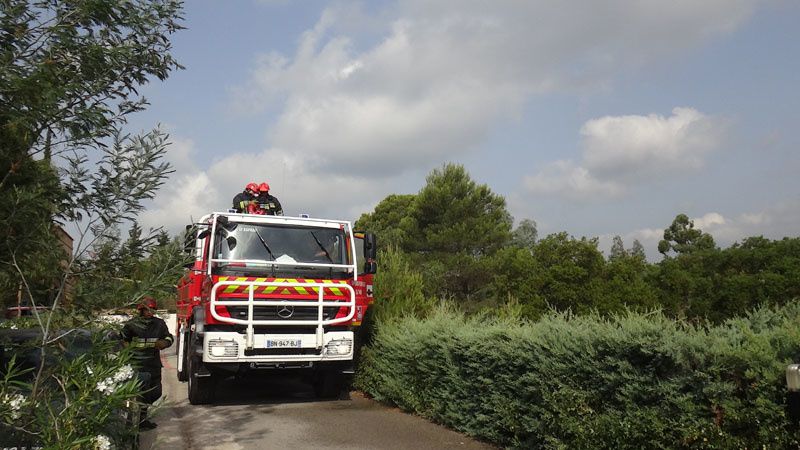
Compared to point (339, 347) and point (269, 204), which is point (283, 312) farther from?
point (269, 204)

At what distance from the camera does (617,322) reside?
19.0ft

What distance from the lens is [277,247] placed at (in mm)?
10086

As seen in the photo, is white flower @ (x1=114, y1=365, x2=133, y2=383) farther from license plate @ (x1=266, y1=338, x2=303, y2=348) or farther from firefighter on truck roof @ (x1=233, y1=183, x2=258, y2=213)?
firefighter on truck roof @ (x1=233, y1=183, x2=258, y2=213)

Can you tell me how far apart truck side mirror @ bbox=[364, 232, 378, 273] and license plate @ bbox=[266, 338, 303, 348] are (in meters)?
1.60

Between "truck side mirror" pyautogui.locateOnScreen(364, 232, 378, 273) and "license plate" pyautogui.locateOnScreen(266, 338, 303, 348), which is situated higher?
"truck side mirror" pyautogui.locateOnScreen(364, 232, 378, 273)

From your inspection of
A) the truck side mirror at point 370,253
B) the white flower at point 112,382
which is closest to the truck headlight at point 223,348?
the truck side mirror at point 370,253

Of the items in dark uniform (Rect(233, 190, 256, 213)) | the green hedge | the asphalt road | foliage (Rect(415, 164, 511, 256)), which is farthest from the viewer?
foliage (Rect(415, 164, 511, 256))

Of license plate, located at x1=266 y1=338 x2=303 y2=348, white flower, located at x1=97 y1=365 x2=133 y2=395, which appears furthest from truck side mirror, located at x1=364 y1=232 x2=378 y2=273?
white flower, located at x1=97 y1=365 x2=133 y2=395

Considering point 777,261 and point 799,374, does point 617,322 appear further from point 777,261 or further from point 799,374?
point 777,261

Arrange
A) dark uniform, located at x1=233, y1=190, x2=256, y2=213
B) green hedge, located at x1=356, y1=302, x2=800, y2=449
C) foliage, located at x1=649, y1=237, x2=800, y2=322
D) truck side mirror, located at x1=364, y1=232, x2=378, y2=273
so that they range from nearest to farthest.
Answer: green hedge, located at x1=356, y1=302, x2=800, y2=449, truck side mirror, located at x1=364, y1=232, x2=378, y2=273, dark uniform, located at x1=233, y1=190, x2=256, y2=213, foliage, located at x1=649, y1=237, x2=800, y2=322

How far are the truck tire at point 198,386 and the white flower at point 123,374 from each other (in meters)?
5.77

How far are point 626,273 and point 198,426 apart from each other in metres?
26.4

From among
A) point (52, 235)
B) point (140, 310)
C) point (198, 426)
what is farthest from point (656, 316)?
point (198, 426)

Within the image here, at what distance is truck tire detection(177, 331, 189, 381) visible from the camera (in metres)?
11.3
